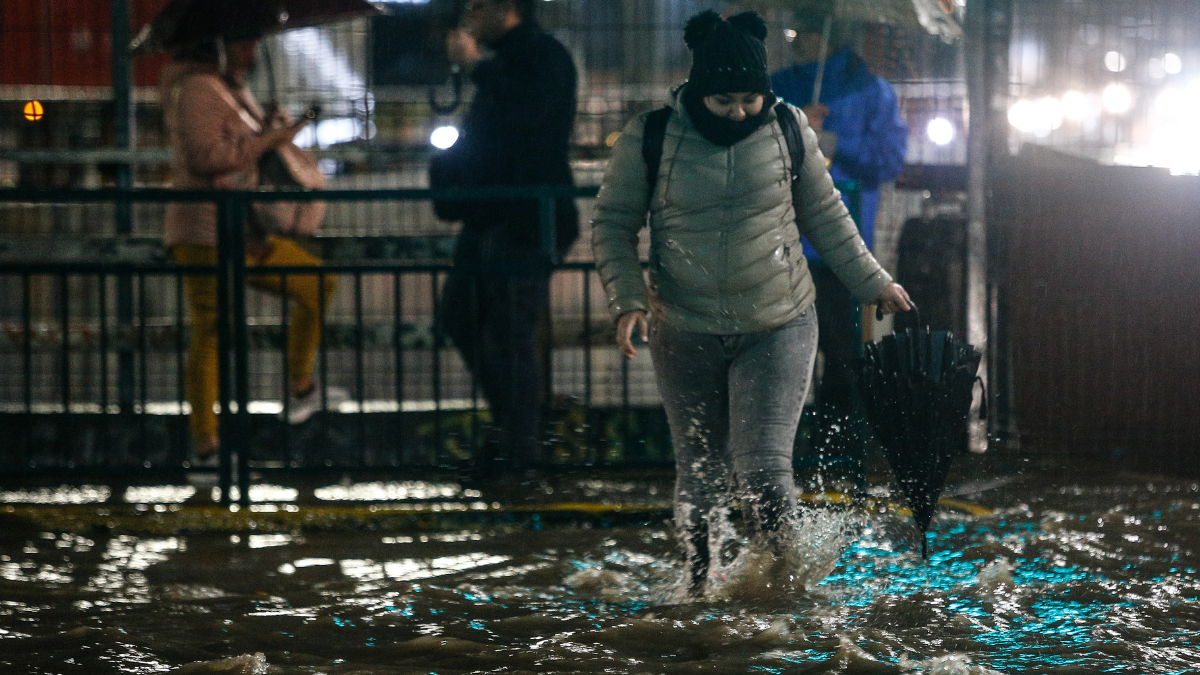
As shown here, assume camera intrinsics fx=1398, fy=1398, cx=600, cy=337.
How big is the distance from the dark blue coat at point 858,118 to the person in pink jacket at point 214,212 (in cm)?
237

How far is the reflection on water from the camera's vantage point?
3.81 metres

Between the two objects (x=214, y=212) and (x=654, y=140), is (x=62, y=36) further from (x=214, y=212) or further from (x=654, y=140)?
(x=654, y=140)

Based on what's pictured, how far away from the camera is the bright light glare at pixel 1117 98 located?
30.9 feet

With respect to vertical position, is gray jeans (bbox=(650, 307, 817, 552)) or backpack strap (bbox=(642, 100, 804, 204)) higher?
backpack strap (bbox=(642, 100, 804, 204))

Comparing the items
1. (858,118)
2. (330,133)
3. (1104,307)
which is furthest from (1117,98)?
(330,133)

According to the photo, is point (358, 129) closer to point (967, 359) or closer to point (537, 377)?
point (537, 377)

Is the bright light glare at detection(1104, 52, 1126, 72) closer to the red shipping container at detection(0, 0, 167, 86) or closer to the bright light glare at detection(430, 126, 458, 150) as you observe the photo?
the bright light glare at detection(430, 126, 458, 150)

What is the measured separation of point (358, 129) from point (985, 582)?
19.6 ft

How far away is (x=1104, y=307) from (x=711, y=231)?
331cm

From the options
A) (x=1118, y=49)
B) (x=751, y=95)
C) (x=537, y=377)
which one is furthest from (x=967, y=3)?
(x=751, y=95)

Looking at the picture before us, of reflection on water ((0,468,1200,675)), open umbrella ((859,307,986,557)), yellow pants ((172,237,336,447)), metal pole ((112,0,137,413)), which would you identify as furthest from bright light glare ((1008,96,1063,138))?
metal pole ((112,0,137,413))

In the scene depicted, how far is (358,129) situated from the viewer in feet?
30.6

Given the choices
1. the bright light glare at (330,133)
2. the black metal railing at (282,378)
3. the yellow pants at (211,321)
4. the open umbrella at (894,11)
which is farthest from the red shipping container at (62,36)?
the open umbrella at (894,11)

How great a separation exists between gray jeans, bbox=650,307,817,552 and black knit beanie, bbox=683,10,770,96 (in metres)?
0.74
